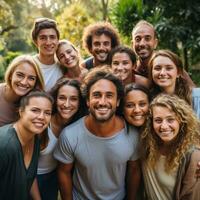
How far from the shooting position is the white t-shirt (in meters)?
4.86

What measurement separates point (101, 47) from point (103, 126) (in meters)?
1.67

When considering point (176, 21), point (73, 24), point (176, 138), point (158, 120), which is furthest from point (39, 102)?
point (73, 24)

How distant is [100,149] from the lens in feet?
12.6

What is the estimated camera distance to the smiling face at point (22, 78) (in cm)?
398

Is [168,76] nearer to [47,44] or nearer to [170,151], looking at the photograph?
[170,151]

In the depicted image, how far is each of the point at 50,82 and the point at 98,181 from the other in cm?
159

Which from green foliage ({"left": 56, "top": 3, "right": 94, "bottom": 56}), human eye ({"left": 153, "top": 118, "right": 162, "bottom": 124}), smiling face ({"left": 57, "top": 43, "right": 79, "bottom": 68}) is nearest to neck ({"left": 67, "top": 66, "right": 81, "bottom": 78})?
smiling face ({"left": 57, "top": 43, "right": 79, "bottom": 68})

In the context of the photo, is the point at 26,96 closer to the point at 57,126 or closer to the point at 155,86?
the point at 57,126

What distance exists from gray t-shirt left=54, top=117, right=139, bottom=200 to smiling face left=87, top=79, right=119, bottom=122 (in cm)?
25

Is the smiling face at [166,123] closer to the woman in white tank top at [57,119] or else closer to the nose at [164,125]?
the nose at [164,125]

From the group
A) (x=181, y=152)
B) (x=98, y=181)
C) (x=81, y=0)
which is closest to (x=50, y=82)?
(x=98, y=181)

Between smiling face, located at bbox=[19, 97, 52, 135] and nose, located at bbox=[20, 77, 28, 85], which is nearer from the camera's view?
smiling face, located at bbox=[19, 97, 52, 135]

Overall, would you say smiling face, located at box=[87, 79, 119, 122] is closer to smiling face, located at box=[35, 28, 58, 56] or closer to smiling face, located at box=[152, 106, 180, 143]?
smiling face, located at box=[152, 106, 180, 143]

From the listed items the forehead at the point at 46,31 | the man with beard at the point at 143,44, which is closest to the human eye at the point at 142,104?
the man with beard at the point at 143,44
